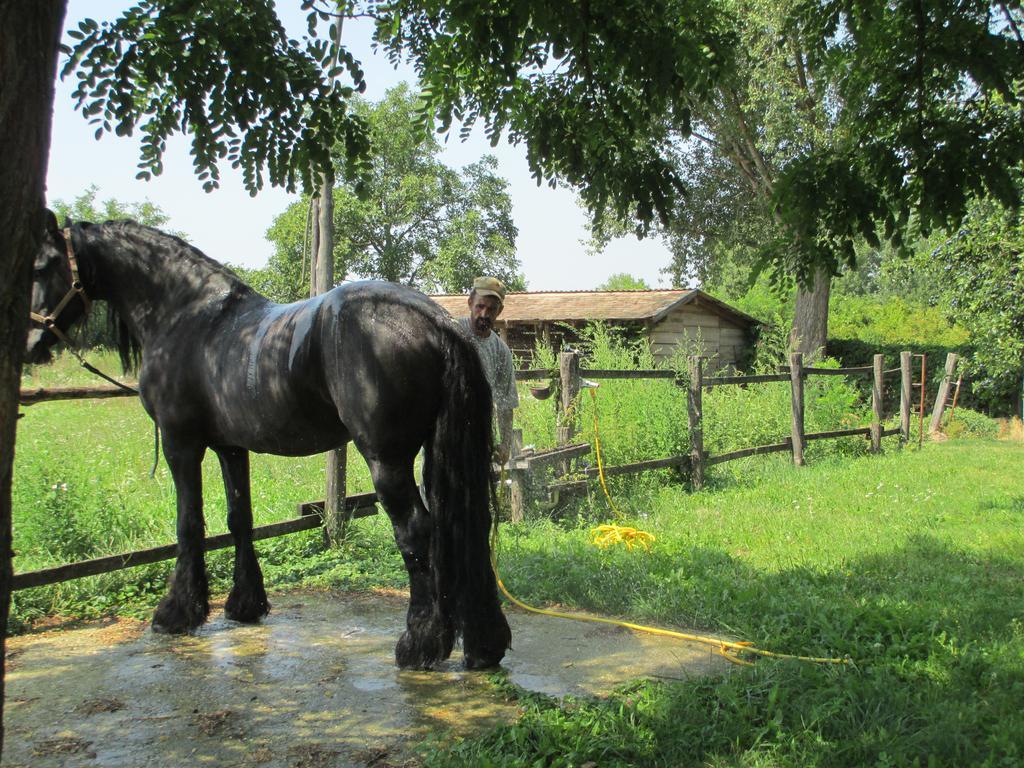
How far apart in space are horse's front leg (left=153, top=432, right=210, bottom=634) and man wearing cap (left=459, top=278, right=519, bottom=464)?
1.66 metres

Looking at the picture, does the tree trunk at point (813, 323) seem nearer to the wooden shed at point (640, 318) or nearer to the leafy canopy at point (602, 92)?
the wooden shed at point (640, 318)

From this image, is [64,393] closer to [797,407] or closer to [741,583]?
[741,583]

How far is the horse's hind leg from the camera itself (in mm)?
3617

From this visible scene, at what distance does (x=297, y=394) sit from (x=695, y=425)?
237 inches

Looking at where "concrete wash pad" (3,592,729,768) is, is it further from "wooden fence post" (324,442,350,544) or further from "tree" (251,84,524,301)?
"tree" (251,84,524,301)

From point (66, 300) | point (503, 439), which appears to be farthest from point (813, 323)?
point (66, 300)

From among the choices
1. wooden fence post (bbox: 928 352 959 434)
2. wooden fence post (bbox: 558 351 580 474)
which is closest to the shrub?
wooden fence post (bbox: 928 352 959 434)

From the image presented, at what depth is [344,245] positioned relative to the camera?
110 ft

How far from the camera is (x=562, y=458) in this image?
24.4ft

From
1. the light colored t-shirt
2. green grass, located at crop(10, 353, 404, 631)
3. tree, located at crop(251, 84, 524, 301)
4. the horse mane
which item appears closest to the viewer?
the horse mane

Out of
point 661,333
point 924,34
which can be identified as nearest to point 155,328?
point 924,34

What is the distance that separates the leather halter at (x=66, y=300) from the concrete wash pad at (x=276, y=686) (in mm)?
1664

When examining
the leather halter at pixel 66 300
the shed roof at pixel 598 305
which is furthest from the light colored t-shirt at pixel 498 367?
the shed roof at pixel 598 305

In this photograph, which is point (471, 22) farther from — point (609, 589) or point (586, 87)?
point (609, 589)
